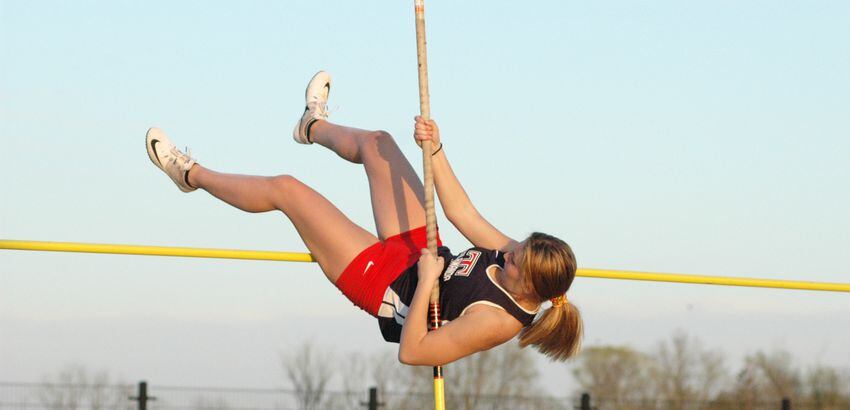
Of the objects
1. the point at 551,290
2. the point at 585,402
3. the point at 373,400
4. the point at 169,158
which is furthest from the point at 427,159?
the point at 585,402

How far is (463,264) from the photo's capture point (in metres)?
4.84

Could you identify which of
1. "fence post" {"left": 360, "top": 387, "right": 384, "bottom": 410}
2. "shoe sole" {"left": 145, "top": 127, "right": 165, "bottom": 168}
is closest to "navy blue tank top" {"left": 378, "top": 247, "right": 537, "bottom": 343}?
"shoe sole" {"left": 145, "top": 127, "right": 165, "bottom": 168}

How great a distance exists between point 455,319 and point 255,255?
1.37 meters

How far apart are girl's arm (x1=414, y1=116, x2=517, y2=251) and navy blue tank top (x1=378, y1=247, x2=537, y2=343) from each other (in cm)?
14

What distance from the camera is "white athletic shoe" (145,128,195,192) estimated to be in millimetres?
5344

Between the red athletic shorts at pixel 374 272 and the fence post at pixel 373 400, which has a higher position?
the red athletic shorts at pixel 374 272

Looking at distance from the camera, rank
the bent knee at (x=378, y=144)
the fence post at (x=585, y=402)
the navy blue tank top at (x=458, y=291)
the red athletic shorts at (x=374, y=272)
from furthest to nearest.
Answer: the fence post at (x=585, y=402) < the bent knee at (x=378, y=144) < the red athletic shorts at (x=374, y=272) < the navy blue tank top at (x=458, y=291)

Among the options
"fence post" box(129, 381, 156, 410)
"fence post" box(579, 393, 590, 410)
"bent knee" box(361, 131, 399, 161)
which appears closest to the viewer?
"bent knee" box(361, 131, 399, 161)

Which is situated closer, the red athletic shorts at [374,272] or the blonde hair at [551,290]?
the blonde hair at [551,290]

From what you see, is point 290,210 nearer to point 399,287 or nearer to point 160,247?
point 399,287

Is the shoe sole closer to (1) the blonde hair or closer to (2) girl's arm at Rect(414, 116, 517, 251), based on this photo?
(2) girl's arm at Rect(414, 116, 517, 251)

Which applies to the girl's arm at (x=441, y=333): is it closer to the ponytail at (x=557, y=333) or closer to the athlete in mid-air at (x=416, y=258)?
the athlete in mid-air at (x=416, y=258)

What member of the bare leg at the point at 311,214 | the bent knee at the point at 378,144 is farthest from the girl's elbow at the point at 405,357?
the bent knee at the point at 378,144

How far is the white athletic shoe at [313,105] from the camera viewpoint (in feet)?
18.2
